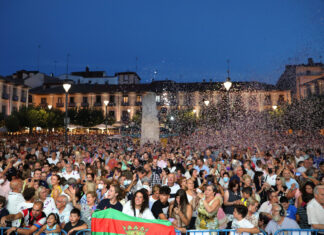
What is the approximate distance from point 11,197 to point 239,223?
449 cm

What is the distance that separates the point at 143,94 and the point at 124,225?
183 ft

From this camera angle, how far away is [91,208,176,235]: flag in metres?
3.78

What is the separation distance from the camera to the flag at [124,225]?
378 centimetres

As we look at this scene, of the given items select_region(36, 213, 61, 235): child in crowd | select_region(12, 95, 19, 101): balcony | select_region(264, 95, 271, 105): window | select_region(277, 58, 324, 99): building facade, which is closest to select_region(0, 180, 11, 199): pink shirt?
select_region(36, 213, 61, 235): child in crowd

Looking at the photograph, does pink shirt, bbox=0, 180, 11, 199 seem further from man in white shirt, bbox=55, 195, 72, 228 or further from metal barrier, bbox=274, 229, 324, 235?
metal barrier, bbox=274, 229, 324, 235

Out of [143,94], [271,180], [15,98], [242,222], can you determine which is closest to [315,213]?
[242,222]

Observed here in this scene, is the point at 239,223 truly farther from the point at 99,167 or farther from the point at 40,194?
the point at 99,167

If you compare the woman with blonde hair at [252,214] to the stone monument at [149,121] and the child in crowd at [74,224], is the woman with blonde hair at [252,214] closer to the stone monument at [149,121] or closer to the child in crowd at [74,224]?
the child in crowd at [74,224]

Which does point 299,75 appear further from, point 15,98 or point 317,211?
point 317,211

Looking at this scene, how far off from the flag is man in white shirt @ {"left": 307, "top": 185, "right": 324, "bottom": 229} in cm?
241

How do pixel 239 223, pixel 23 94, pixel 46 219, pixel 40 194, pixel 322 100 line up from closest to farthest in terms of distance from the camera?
1. pixel 239 223
2. pixel 46 219
3. pixel 40 194
4. pixel 322 100
5. pixel 23 94

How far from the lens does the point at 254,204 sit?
5.14m

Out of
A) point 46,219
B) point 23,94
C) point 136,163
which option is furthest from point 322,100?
point 23,94

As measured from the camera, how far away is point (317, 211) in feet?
14.5
